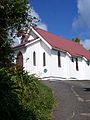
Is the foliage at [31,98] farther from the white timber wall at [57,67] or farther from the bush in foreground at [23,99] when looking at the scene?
the white timber wall at [57,67]

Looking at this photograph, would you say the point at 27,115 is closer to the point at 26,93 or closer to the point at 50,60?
the point at 26,93

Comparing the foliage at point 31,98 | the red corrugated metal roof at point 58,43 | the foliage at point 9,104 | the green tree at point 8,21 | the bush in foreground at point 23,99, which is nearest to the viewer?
the foliage at point 9,104

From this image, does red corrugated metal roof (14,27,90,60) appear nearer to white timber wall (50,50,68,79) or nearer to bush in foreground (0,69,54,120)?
white timber wall (50,50,68,79)

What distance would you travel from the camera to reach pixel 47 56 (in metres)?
39.1

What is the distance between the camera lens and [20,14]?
603 inches

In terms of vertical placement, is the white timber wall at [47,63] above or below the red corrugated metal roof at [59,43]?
below

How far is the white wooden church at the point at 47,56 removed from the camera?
127ft

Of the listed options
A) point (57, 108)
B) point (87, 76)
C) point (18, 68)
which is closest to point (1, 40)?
point (18, 68)

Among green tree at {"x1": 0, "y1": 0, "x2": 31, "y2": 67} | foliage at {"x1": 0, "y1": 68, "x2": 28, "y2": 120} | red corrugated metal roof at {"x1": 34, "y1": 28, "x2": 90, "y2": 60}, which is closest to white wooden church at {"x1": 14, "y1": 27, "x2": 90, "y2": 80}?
red corrugated metal roof at {"x1": 34, "y1": 28, "x2": 90, "y2": 60}

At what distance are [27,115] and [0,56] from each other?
15.7 feet

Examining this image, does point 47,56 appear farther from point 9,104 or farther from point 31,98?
point 9,104

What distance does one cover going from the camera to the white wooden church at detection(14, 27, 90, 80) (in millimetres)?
38844

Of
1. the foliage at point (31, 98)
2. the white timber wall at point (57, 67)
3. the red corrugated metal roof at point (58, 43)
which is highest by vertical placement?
the red corrugated metal roof at point (58, 43)

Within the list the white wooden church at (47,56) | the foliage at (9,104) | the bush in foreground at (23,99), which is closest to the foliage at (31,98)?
the bush in foreground at (23,99)
